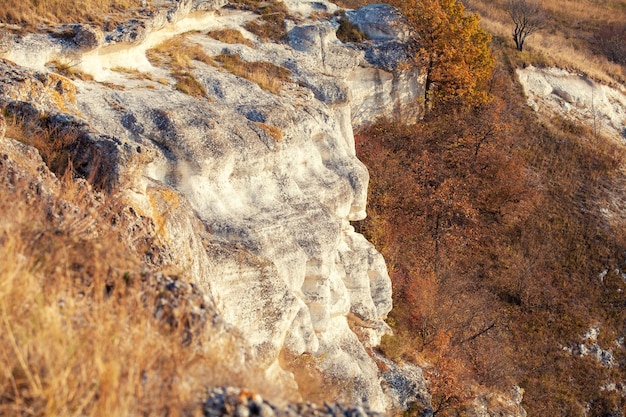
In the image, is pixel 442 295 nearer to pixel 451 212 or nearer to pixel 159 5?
pixel 451 212

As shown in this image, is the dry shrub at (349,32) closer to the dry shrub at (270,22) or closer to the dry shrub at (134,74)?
the dry shrub at (270,22)

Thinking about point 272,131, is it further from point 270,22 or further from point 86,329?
point 86,329

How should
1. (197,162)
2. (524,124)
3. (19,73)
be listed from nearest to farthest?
(19,73), (197,162), (524,124)

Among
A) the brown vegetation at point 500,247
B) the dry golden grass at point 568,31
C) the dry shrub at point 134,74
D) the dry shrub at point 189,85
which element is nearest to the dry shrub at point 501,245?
the brown vegetation at point 500,247

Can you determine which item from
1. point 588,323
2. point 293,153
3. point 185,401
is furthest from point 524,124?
point 185,401

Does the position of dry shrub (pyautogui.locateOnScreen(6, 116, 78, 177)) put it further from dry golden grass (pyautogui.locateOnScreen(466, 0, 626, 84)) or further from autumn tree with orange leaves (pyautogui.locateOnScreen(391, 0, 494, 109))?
dry golden grass (pyautogui.locateOnScreen(466, 0, 626, 84))

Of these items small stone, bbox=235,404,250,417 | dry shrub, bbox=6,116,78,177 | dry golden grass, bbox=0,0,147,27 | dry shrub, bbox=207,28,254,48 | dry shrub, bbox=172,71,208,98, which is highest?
small stone, bbox=235,404,250,417

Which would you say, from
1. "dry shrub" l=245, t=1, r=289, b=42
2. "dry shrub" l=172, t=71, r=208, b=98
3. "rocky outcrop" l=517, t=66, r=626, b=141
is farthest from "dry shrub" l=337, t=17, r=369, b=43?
"rocky outcrop" l=517, t=66, r=626, b=141
